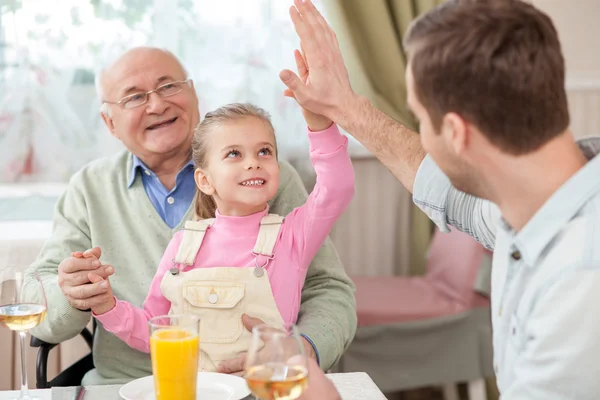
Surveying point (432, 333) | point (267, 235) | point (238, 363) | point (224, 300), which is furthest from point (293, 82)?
point (432, 333)

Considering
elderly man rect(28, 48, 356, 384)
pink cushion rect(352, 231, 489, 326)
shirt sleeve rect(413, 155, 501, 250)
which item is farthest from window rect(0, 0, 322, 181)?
shirt sleeve rect(413, 155, 501, 250)

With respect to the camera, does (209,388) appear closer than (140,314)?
Yes

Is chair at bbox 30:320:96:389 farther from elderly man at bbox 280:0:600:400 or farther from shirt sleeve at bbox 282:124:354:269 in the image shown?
elderly man at bbox 280:0:600:400

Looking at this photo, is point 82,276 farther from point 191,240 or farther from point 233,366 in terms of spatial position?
point 233,366

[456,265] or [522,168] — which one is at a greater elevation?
[522,168]

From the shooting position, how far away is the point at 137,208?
2.05m

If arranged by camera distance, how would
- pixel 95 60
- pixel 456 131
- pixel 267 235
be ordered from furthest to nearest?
pixel 95 60, pixel 267 235, pixel 456 131

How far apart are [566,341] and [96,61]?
8.07 ft

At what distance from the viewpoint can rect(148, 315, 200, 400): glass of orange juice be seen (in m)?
1.21

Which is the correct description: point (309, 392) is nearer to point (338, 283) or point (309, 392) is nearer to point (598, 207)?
point (598, 207)

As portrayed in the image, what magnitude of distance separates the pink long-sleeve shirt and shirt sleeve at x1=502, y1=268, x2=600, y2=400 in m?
0.73

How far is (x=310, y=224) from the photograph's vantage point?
1.73 metres

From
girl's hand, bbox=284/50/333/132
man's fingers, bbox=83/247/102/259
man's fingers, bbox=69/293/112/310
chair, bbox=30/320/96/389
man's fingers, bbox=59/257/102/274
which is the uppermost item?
girl's hand, bbox=284/50/333/132

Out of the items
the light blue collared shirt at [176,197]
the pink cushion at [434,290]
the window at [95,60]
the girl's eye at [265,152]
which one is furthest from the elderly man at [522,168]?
the window at [95,60]
